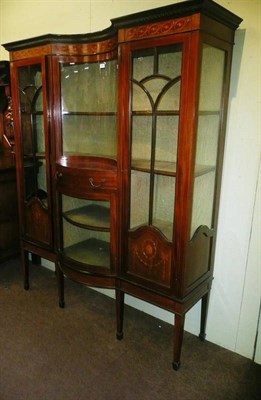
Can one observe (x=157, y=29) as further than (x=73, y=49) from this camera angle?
No

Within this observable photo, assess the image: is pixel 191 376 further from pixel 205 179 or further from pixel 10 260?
pixel 10 260

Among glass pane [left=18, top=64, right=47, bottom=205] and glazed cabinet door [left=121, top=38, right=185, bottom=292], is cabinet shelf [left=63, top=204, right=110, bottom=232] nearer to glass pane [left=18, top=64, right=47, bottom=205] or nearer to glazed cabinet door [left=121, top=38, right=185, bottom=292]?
glazed cabinet door [left=121, top=38, right=185, bottom=292]

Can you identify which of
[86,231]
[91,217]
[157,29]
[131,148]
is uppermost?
[157,29]

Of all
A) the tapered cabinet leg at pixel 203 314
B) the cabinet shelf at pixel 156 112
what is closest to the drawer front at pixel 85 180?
the cabinet shelf at pixel 156 112

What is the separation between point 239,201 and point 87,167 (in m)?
0.96

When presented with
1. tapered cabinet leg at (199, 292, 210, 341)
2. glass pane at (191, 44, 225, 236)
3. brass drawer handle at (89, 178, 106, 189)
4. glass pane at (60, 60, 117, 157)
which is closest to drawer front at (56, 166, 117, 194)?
brass drawer handle at (89, 178, 106, 189)

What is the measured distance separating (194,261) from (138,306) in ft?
2.89

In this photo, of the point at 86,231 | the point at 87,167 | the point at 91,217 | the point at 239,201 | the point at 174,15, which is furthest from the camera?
the point at 86,231

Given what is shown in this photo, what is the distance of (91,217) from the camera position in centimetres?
217

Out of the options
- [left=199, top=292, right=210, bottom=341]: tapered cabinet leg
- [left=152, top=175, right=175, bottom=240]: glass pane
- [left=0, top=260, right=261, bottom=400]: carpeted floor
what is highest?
[left=152, top=175, right=175, bottom=240]: glass pane

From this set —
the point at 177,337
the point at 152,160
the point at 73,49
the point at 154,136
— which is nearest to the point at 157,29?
the point at 154,136

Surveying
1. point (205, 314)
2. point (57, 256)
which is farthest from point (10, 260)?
point (205, 314)

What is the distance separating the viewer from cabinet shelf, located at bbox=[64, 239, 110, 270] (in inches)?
82.8

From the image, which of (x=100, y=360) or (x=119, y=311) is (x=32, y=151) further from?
(x=100, y=360)
